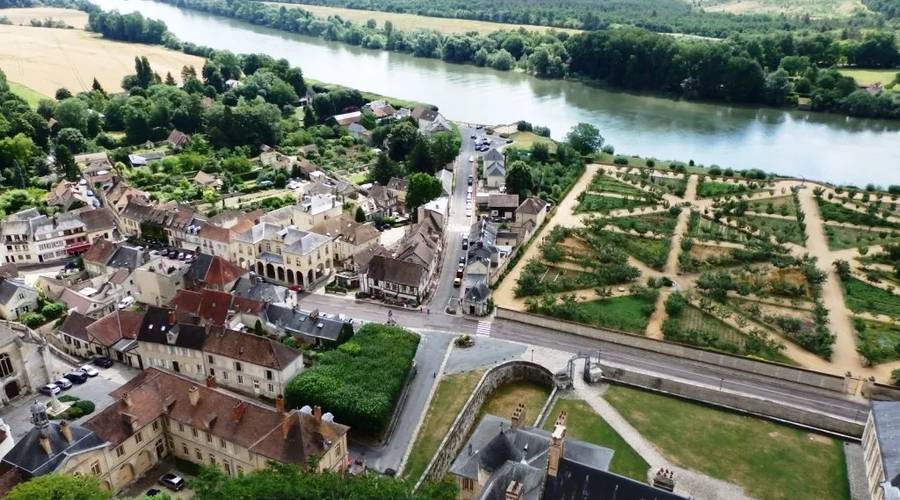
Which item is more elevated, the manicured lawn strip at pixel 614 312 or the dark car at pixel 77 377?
the manicured lawn strip at pixel 614 312

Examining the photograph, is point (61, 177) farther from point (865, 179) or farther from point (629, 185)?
point (865, 179)

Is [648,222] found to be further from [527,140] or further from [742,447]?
[527,140]

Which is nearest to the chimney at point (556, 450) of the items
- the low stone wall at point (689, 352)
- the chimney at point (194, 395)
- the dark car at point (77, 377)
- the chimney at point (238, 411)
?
the chimney at point (238, 411)

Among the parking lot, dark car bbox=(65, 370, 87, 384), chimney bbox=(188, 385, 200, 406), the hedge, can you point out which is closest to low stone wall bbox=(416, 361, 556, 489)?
the hedge

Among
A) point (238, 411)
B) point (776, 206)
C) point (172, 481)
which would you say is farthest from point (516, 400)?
point (776, 206)

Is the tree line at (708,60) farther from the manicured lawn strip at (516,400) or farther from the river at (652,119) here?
the manicured lawn strip at (516,400)

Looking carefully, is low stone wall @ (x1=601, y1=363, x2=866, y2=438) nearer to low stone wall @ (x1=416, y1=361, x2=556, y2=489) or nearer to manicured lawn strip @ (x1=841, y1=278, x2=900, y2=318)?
low stone wall @ (x1=416, y1=361, x2=556, y2=489)
